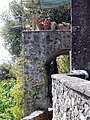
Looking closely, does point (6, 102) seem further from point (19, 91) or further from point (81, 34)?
point (81, 34)

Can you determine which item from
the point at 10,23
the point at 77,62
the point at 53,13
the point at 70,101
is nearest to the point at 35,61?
the point at 77,62

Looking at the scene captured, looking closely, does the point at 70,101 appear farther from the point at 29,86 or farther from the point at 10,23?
the point at 10,23

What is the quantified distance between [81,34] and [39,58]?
12.0 ft

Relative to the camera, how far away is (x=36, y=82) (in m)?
10.6

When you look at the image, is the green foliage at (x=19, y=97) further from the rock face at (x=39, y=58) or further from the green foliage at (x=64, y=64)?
the green foliage at (x=64, y=64)

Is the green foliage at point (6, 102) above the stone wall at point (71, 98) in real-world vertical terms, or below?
below

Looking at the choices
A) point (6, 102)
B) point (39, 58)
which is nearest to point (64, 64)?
point (39, 58)

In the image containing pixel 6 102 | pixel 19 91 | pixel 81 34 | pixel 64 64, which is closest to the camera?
pixel 81 34

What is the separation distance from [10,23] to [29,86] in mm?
10104

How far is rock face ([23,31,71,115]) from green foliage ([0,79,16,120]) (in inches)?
64.1

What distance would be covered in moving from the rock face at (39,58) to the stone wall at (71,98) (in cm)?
503

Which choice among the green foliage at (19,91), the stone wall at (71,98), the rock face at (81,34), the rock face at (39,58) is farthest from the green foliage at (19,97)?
the stone wall at (71,98)

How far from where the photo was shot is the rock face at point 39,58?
10391 mm

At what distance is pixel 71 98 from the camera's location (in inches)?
164
